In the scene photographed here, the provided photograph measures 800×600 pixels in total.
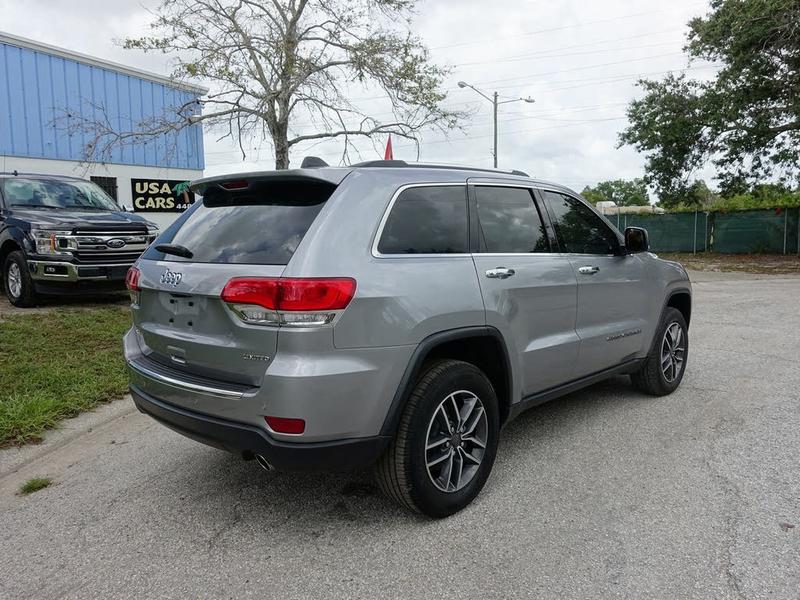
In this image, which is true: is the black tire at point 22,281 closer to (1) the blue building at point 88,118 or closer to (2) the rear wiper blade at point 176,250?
(2) the rear wiper blade at point 176,250

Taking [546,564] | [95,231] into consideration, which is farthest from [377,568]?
[95,231]

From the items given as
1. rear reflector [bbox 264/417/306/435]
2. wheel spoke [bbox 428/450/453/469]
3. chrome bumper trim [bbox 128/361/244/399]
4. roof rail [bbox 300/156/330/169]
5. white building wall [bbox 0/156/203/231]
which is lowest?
wheel spoke [bbox 428/450/453/469]

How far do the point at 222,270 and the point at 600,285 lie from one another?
2692 mm

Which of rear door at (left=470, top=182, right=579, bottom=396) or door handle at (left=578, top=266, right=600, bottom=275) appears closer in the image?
rear door at (left=470, top=182, right=579, bottom=396)

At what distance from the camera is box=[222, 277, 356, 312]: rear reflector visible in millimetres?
2631

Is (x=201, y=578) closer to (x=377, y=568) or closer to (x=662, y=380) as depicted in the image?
(x=377, y=568)

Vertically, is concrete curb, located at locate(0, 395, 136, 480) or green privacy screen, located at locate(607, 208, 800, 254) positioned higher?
green privacy screen, located at locate(607, 208, 800, 254)

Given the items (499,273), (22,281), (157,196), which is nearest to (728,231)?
(157,196)

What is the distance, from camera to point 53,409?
479 centimetres

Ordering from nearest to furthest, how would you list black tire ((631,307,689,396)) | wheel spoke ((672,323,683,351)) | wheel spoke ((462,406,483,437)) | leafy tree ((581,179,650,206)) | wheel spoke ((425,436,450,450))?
wheel spoke ((425,436,450,450))
wheel spoke ((462,406,483,437))
black tire ((631,307,689,396))
wheel spoke ((672,323,683,351))
leafy tree ((581,179,650,206))

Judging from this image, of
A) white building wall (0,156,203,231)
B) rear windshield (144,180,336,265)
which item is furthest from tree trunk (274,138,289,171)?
rear windshield (144,180,336,265)

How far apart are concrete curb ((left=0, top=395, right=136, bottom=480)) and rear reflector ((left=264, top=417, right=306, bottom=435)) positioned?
2.30 metres

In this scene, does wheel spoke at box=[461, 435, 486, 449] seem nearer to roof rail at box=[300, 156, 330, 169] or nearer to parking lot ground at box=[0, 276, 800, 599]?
parking lot ground at box=[0, 276, 800, 599]

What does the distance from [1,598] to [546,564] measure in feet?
7.62
